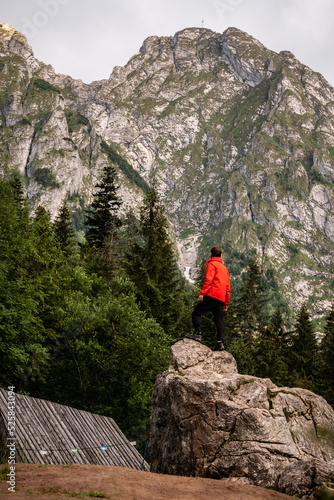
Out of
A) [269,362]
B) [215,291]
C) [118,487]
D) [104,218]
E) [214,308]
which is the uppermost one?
[104,218]

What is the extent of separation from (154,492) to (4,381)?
14951 mm

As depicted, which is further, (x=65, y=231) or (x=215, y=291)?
(x=65, y=231)

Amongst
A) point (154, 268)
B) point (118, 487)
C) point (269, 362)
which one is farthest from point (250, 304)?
point (118, 487)

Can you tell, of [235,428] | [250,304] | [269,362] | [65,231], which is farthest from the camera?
[250,304]

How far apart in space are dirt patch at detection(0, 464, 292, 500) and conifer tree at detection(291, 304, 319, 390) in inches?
1754

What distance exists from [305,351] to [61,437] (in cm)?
4385

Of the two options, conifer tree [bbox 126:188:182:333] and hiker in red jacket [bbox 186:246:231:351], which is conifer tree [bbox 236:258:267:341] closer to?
conifer tree [bbox 126:188:182:333]

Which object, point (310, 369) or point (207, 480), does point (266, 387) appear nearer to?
point (207, 480)

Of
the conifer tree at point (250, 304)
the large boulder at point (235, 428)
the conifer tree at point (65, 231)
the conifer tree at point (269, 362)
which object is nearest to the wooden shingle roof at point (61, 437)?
the large boulder at point (235, 428)

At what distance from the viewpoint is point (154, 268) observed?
1196 inches

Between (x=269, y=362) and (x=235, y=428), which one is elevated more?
(x=235, y=428)

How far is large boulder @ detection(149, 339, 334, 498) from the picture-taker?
9.43m

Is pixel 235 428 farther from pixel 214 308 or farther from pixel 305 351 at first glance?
pixel 305 351

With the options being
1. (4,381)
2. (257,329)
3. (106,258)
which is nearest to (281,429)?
(4,381)
